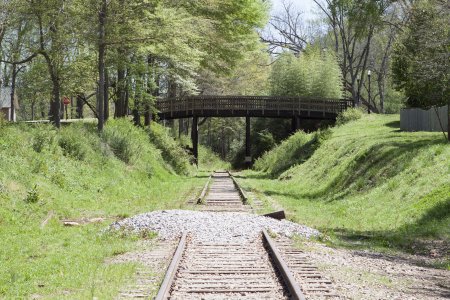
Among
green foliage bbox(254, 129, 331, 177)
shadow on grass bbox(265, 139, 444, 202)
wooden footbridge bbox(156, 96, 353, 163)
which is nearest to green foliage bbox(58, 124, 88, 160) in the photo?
shadow on grass bbox(265, 139, 444, 202)

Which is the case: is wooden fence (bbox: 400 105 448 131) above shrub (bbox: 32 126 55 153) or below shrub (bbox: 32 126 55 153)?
above

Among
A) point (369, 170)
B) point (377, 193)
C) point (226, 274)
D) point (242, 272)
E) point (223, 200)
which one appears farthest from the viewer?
point (369, 170)

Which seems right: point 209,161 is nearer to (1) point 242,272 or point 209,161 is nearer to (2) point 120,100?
(2) point 120,100

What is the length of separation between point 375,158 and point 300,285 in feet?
55.4

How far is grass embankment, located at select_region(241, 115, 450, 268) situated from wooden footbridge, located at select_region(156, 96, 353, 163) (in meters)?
17.5

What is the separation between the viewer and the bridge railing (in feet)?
165

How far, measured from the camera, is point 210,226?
13844 mm

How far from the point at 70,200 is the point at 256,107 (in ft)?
113

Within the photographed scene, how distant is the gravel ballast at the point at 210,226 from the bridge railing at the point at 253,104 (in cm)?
3508

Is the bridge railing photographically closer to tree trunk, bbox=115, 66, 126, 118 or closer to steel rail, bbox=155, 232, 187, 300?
tree trunk, bbox=115, 66, 126, 118

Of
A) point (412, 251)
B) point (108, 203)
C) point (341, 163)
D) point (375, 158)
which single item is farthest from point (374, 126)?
point (412, 251)

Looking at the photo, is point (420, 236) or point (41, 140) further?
point (41, 140)

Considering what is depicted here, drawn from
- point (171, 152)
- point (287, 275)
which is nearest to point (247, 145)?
point (171, 152)

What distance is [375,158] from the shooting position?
24484 mm
